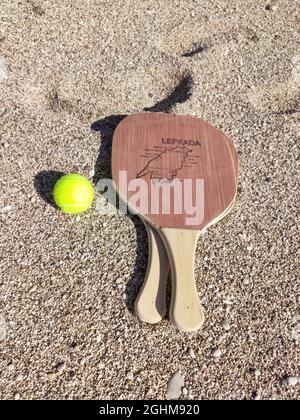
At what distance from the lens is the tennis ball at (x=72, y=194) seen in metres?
1.94

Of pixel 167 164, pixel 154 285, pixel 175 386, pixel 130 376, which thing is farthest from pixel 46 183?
pixel 175 386

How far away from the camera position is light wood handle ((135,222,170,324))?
5.84 feet

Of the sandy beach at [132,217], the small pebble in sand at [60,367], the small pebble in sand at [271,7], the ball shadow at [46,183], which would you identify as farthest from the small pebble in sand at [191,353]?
the small pebble in sand at [271,7]

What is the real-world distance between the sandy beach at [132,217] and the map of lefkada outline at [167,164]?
0.25 m

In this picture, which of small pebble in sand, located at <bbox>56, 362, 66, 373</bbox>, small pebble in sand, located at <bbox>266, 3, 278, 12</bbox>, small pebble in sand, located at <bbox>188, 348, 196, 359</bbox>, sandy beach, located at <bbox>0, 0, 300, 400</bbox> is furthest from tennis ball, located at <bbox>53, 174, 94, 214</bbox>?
small pebble in sand, located at <bbox>266, 3, 278, 12</bbox>

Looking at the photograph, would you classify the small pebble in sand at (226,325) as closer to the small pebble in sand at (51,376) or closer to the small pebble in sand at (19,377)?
the small pebble in sand at (51,376)

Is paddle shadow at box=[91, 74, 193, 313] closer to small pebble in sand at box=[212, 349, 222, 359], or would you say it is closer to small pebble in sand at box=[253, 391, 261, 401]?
small pebble in sand at box=[212, 349, 222, 359]

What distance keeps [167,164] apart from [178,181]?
0.36ft

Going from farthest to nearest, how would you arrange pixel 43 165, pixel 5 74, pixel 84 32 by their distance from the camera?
pixel 84 32 → pixel 5 74 → pixel 43 165

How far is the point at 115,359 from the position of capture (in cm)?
171

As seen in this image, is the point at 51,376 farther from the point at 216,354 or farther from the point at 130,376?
the point at 216,354
